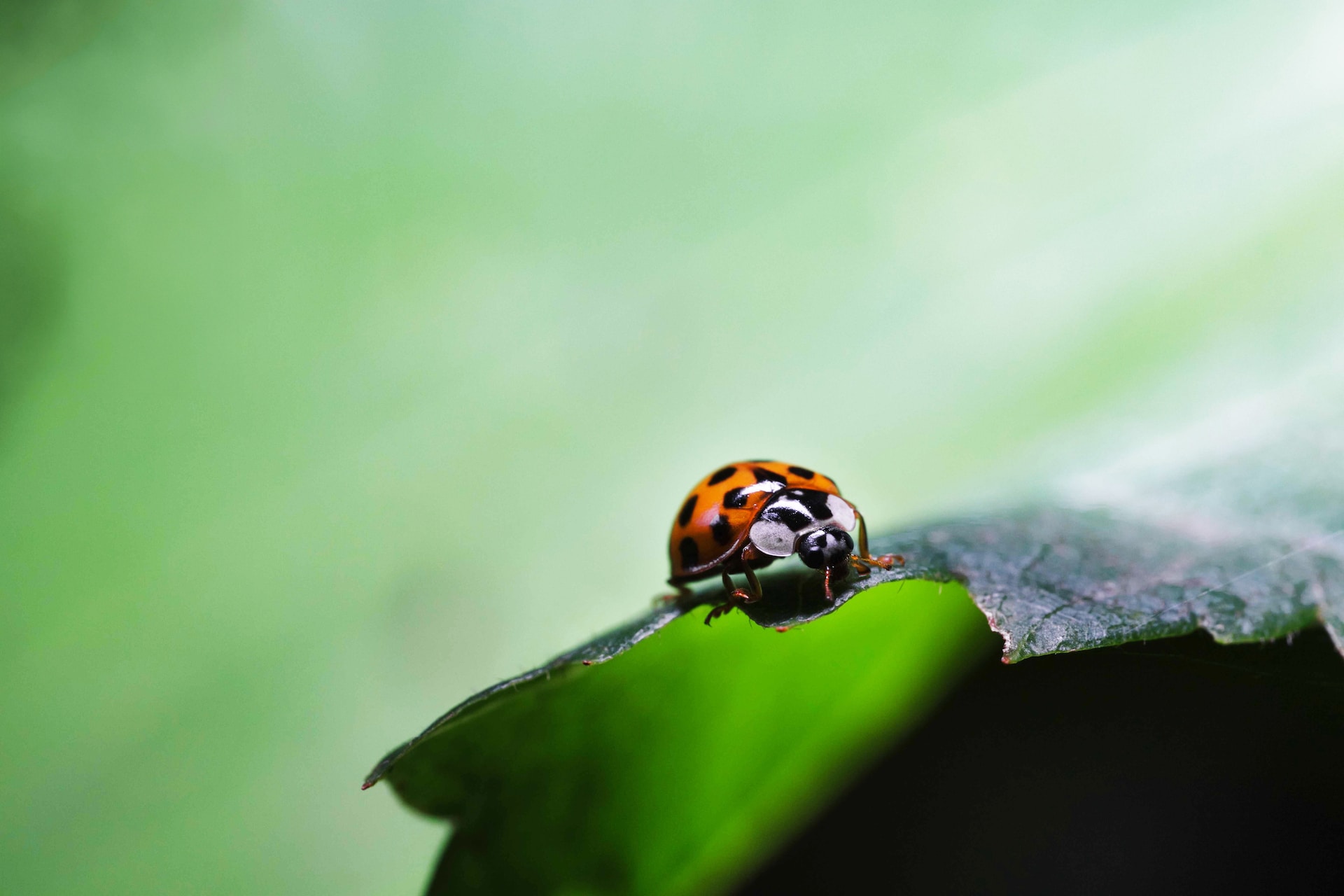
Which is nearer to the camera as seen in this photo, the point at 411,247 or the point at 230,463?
the point at 230,463

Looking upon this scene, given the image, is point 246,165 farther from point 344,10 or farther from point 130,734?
point 130,734

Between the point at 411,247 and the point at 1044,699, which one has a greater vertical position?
the point at 411,247

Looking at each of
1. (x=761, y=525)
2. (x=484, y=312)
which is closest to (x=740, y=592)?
(x=761, y=525)

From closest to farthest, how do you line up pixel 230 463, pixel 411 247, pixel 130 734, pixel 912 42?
pixel 130 734, pixel 230 463, pixel 411 247, pixel 912 42

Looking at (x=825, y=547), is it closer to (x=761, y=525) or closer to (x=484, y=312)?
(x=761, y=525)

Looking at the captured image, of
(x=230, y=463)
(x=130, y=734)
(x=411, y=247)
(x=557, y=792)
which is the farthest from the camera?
(x=411, y=247)

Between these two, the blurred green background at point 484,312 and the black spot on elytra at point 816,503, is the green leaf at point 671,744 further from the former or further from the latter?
the blurred green background at point 484,312

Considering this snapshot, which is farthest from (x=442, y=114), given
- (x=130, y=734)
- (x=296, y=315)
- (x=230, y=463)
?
(x=130, y=734)

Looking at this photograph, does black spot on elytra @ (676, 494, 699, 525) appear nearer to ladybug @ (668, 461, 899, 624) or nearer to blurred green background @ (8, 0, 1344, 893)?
ladybug @ (668, 461, 899, 624)
